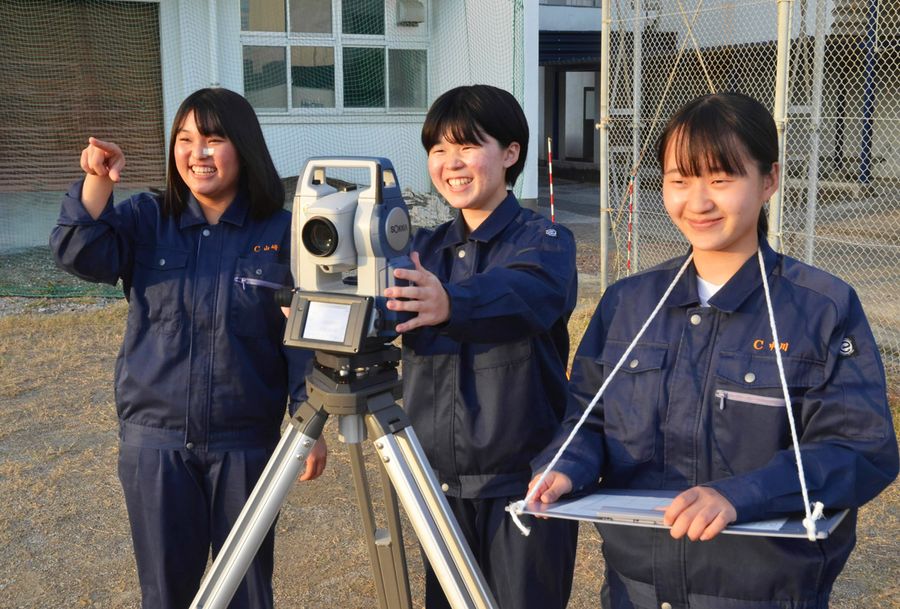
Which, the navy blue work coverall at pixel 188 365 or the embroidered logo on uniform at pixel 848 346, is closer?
the embroidered logo on uniform at pixel 848 346

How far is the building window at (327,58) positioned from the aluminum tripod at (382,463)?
10508 mm

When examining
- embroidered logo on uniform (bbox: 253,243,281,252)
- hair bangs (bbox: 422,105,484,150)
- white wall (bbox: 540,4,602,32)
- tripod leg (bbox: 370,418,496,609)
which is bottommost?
tripod leg (bbox: 370,418,496,609)

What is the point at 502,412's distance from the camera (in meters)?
2.12

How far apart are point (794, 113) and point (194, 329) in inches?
340

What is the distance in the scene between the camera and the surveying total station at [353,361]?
5.50ft

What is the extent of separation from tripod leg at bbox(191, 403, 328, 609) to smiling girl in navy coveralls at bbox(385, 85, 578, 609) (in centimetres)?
35

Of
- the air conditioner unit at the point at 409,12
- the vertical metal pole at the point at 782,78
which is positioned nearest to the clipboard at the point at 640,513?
the vertical metal pole at the point at 782,78

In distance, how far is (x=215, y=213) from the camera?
7.95 feet

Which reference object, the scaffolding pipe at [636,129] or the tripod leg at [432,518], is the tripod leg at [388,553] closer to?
the tripod leg at [432,518]

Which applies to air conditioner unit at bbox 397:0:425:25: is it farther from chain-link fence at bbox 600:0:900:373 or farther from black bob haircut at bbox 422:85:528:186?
black bob haircut at bbox 422:85:528:186

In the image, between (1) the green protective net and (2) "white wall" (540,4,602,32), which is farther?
(2) "white wall" (540,4,602,32)

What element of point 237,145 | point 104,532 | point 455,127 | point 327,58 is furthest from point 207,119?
point 327,58

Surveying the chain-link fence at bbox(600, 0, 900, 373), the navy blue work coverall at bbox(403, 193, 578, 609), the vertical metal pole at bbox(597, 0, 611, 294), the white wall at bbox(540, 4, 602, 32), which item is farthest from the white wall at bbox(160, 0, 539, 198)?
the navy blue work coverall at bbox(403, 193, 578, 609)

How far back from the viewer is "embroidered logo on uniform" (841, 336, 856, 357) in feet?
5.12
